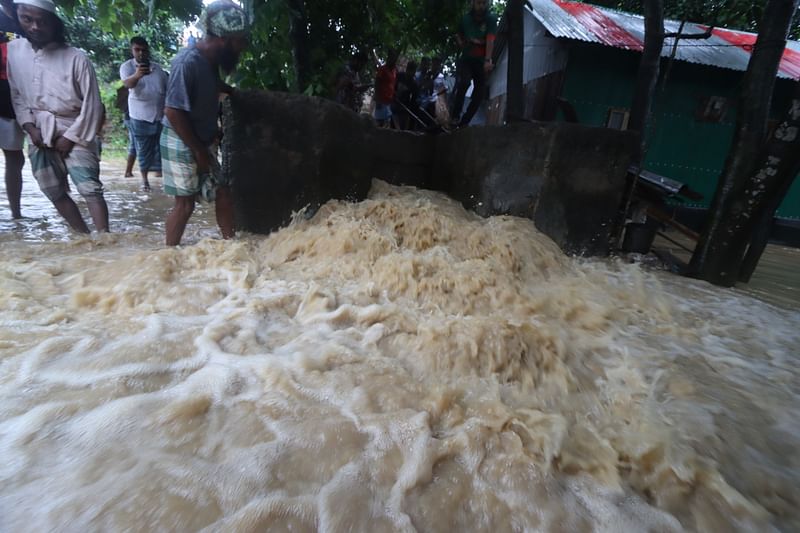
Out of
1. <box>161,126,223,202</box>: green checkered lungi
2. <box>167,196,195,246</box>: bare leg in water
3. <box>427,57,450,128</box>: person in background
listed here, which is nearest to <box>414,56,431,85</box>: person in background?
<box>427,57,450,128</box>: person in background

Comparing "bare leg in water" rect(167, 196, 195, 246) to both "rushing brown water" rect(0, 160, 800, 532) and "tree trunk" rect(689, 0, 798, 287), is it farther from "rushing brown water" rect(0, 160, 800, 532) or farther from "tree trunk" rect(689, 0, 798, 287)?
"tree trunk" rect(689, 0, 798, 287)

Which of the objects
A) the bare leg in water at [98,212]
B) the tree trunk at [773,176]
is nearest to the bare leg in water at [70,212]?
the bare leg in water at [98,212]

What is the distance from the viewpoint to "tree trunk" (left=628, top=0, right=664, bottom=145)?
19.6ft

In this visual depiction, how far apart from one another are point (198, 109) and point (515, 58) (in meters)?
4.92

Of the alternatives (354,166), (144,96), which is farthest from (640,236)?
(144,96)

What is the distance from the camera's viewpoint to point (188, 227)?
4.97 meters

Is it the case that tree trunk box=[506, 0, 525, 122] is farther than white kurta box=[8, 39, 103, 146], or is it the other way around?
tree trunk box=[506, 0, 525, 122]

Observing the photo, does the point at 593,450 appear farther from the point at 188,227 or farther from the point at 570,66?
the point at 570,66

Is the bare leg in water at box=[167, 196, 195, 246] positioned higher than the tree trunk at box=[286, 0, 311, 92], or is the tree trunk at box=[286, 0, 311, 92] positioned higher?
the tree trunk at box=[286, 0, 311, 92]

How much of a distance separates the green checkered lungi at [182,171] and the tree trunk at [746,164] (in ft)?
17.5

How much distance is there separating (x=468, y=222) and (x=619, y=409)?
2.94 metres

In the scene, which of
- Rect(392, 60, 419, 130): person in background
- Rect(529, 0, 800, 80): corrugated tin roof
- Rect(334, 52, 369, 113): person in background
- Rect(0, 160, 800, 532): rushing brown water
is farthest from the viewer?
Rect(392, 60, 419, 130): person in background

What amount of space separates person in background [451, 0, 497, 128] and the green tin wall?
2.29 metres

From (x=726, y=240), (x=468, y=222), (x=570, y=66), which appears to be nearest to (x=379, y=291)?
(x=468, y=222)
